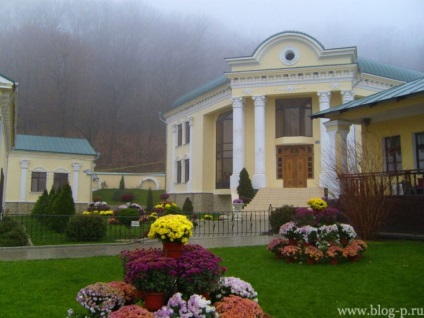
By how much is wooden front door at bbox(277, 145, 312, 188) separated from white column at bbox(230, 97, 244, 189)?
265 centimetres

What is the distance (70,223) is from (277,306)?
34.2 feet

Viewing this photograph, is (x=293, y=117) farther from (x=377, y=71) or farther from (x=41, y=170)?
(x=41, y=170)

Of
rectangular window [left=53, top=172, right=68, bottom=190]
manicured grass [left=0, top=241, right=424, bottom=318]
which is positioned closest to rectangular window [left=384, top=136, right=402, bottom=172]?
manicured grass [left=0, top=241, right=424, bottom=318]

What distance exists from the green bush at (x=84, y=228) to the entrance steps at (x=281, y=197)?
450 inches

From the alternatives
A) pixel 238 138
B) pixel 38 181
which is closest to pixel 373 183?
pixel 238 138

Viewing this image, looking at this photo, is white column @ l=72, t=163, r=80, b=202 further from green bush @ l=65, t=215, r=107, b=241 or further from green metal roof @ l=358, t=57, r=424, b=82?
green metal roof @ l=358, t=57, r=424, b=82

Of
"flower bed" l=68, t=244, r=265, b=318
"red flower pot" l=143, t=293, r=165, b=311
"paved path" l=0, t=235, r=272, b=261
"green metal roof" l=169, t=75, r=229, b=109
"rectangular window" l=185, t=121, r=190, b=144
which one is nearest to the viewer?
"flower bed" l=68, t=244, r=265, b=318

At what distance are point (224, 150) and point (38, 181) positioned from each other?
50.9 ft

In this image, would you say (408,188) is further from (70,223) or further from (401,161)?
(70,223)

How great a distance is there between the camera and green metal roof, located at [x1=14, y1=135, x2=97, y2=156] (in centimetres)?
3409

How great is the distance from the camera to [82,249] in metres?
11.7

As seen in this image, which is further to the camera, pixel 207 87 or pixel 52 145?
pixel 52 145

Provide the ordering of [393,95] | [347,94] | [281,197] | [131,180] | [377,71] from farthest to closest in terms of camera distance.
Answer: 1. [131,180]
2. [377,71]
3. [347,94]
4. [281,197]
5. [393,95]

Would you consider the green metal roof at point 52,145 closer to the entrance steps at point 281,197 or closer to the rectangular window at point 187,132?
the rectangular window at point 187,132
